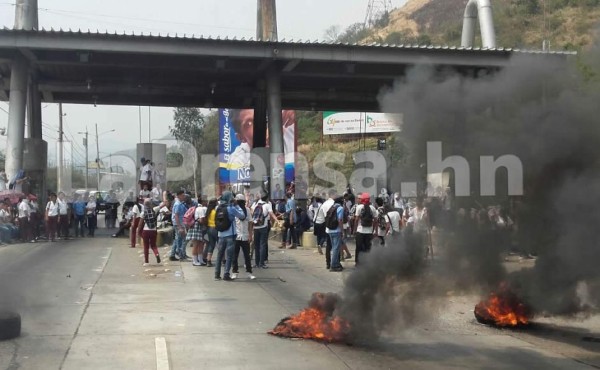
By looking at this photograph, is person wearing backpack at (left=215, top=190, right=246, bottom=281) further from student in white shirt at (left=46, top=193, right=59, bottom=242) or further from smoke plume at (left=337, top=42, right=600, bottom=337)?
student in white shirt at (left=46, top=193, right=59, bottom=242)

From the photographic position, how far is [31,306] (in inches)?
399

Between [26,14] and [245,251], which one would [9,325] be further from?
[26,14]

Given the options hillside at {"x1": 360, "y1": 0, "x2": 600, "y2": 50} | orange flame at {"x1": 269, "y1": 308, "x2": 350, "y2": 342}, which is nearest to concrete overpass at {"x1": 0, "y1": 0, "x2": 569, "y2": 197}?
orange flame at {"x1": 269, "y1": 308, "x2": 350, "y2": 342}

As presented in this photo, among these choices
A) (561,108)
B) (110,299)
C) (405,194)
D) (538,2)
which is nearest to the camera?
(561,108)

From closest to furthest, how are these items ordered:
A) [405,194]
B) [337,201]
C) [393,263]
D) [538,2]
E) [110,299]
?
1. [393,263]
2. [405,194]
3. [110,299]
4. [337,201]
5. [538,2]

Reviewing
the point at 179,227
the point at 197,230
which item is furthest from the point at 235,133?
the point at 197,230

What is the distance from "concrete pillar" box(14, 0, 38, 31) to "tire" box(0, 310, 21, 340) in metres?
20.7

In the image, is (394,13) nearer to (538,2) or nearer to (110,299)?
(538,2)

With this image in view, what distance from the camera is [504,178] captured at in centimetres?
780

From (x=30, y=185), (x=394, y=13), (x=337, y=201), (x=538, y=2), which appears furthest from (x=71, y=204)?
(x=394, y=13)

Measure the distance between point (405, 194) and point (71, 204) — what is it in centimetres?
1780

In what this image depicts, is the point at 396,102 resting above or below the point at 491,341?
above

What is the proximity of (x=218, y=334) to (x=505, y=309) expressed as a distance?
356 cm

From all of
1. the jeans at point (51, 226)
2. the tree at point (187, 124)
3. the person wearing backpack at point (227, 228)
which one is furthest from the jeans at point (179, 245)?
the tree at point (187, 124)
